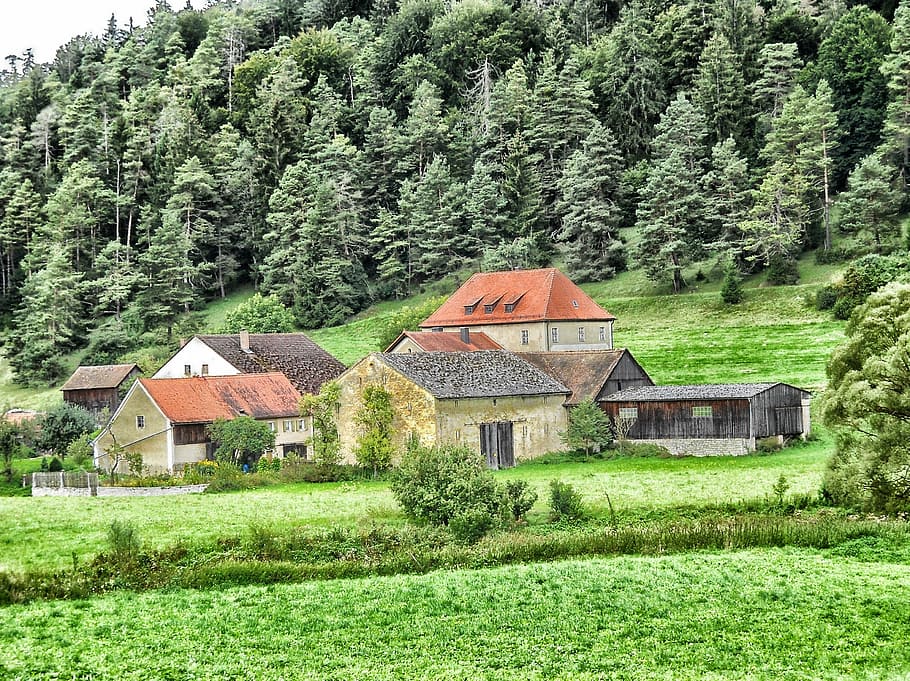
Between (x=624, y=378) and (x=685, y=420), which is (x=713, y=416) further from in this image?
(x=624, y=378)

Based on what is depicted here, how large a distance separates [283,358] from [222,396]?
9261 mm

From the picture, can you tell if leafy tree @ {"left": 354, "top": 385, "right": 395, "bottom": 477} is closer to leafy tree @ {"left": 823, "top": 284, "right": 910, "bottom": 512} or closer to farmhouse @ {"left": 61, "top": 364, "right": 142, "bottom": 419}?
leafy tree @ {"left": 823, "top": 284, "right": 910, "bottom": 512}

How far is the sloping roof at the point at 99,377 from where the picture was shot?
72688 mm

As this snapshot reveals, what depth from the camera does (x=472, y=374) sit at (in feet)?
167

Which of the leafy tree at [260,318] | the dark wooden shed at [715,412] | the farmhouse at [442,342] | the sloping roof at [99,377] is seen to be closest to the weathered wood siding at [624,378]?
the dark wooden shed at [715,412]

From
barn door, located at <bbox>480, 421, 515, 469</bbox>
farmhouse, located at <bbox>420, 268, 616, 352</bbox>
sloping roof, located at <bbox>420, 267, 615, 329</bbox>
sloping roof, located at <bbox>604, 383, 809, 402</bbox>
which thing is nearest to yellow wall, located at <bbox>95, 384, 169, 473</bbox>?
barn door, located at <bbox>480, 421, 515, 469</bbox>

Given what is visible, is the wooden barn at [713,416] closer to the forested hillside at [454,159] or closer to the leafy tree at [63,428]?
the forested hillside at [454,159]

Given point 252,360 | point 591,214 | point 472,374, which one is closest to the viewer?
point 472,374

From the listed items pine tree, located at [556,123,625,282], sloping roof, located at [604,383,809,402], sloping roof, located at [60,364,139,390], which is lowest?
sloping roof, located at [604,383,809,402]

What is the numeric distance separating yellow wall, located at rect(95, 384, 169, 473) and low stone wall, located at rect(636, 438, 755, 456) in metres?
22.0

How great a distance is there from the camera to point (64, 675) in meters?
17.9

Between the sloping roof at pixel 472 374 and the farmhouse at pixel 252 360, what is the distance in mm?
11055

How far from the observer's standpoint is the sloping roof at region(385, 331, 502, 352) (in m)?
56.6

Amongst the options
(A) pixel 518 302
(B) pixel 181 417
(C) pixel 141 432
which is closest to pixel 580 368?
(A) pixel 518 302
